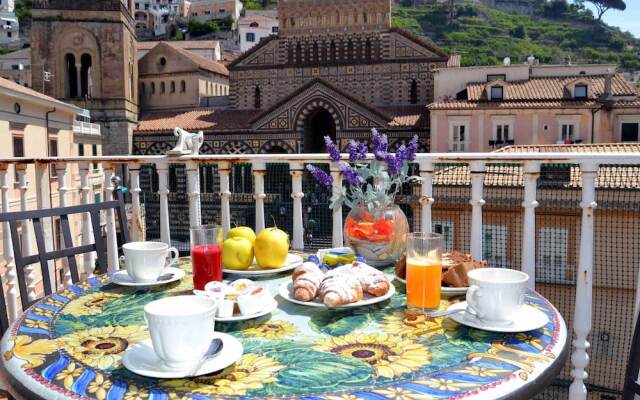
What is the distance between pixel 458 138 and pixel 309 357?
70.4 ft

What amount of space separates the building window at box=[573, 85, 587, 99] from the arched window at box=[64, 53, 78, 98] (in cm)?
2162

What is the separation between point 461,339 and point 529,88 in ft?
74.9

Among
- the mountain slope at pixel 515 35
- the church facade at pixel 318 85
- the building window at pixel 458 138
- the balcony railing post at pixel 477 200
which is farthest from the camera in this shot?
the mountain slope at pixel 515 35

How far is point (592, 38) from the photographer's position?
7088cm

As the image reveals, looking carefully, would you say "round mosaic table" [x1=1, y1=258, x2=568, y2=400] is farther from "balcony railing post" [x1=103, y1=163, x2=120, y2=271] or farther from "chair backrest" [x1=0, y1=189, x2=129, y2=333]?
"balcony railing post" [x1=103, y1=163, x2=120, y2=271]

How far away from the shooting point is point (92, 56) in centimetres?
2631

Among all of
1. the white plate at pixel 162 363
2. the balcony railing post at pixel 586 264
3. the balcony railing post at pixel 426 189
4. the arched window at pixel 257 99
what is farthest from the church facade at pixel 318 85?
the white plate at pixel 162 363

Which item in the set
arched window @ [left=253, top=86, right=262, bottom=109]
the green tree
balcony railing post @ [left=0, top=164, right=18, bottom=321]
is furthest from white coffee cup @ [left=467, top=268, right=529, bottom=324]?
the green tree

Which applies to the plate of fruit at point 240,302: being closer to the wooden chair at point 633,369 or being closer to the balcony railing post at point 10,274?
the wooden chair at point 633,369

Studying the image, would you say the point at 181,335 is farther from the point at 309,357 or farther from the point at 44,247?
the point at 44,247

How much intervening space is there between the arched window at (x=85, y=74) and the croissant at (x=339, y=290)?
27575mm

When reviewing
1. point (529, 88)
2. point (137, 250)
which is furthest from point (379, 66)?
point (137, 250)

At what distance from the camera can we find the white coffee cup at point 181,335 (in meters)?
1.24

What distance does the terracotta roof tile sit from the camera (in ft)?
84.7
